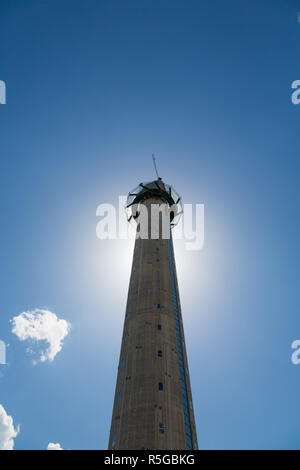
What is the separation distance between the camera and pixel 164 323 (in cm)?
5144

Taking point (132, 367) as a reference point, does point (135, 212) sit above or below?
above

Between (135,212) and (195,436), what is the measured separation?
52.5 metres

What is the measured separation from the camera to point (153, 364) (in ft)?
148

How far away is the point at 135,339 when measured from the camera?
49.3 meters

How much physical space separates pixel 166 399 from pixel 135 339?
9991 mm

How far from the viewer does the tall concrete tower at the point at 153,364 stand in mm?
38188

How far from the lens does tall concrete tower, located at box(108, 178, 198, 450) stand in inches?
1503

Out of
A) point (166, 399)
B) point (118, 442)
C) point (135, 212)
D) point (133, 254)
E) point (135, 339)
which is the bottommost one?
point (118, 442)
